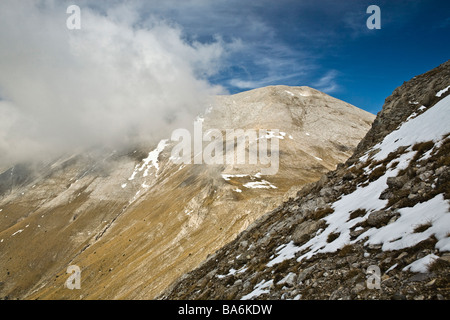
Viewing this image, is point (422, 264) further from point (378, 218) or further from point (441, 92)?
point (441, 92)

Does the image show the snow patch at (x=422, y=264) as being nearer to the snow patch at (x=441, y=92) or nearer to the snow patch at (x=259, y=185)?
the snow patch at (x=441, y=92)

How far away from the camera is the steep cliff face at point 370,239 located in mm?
8375

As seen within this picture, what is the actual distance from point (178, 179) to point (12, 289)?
107m

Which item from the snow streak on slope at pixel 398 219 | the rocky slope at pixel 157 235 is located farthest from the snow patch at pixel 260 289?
the rocky slope at pixel 157 235

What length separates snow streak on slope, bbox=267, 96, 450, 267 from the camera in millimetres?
9199

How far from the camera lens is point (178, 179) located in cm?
17262

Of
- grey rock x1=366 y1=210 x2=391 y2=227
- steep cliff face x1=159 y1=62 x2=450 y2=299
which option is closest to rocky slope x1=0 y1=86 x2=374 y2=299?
steep cliff face x1=159 y1=62 x2=450 y2=299

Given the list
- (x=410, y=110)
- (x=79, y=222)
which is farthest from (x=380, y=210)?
(x=79, y=222)

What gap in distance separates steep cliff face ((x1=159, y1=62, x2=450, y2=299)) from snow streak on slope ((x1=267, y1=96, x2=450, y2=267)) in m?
0.04

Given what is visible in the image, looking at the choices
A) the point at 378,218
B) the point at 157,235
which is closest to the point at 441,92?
the point at 378,218

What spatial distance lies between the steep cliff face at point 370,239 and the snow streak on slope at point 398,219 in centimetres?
4

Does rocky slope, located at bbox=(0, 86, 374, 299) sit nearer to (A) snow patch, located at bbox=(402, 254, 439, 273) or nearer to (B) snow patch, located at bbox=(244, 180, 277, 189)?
(B) snow patch, located at bbox=(244, 180, 277, 189)

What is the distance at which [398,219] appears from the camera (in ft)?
36.4
